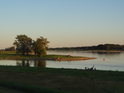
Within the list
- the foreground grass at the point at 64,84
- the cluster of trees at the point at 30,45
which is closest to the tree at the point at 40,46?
the cluster of trees at the point at 30,45

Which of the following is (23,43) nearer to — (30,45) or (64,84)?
(30,45)

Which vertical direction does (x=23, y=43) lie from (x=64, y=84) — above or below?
above

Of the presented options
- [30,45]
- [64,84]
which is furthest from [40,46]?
[64,84]

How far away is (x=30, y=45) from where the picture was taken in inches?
5162

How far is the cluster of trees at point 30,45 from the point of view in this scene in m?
124

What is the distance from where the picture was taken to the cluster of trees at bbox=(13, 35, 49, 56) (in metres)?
124

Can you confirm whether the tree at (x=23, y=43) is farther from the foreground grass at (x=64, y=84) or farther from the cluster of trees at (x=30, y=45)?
the foreground grass at (x=64, y=84)

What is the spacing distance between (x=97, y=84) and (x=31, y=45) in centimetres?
11317

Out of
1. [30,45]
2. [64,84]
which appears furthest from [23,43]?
[64,84]

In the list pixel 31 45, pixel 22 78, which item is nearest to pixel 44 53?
pixel 31 45

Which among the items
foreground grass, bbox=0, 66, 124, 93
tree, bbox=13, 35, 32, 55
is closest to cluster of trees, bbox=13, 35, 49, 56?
tree, bbox=13, 35, 32, 55

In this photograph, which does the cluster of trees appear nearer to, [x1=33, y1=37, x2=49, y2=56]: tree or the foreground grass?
[x1=33, y1=37, x2=49, y2=56]: tree

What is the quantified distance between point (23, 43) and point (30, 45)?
10.7 ft

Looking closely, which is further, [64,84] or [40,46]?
[40,46]
